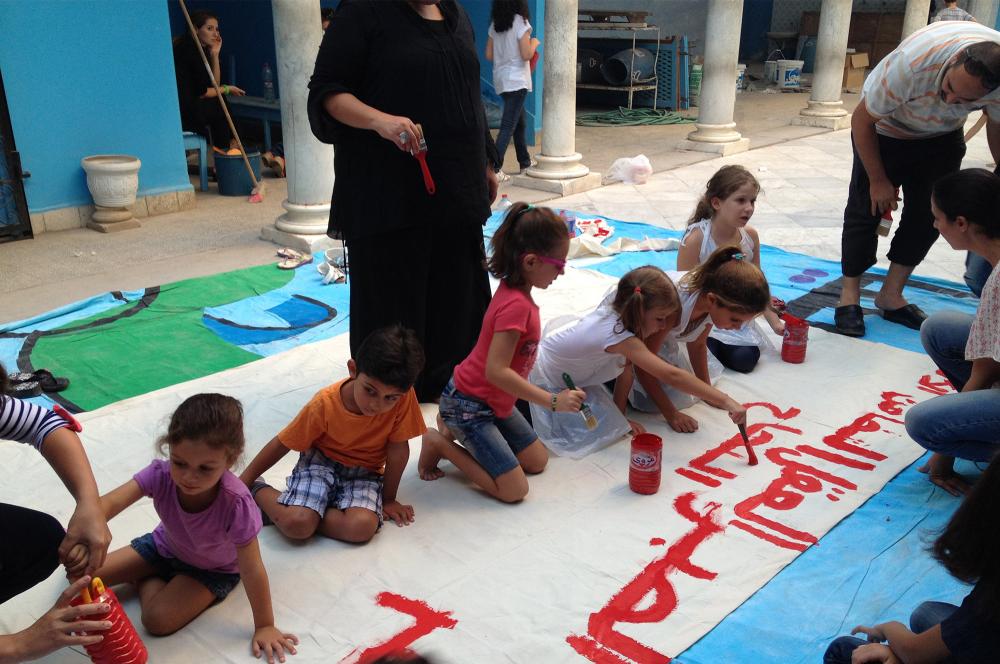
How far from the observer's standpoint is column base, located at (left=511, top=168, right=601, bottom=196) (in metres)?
7.46

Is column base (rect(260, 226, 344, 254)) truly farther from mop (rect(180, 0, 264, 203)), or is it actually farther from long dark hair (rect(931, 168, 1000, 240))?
long dark hair (rect(931, 168, 1000, 240))

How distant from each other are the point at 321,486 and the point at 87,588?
33.5 inches

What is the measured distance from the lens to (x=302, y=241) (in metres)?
5.60

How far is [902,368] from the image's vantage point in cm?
398

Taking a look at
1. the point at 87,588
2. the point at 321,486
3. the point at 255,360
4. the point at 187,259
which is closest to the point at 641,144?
the point at 187,259

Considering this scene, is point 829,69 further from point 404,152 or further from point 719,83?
point 404,152

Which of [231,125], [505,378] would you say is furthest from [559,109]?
[505,378]

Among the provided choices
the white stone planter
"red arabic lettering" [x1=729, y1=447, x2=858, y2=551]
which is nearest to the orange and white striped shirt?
"red arabic lettering" [x1=729, y1=447, x2=858, y2=551]

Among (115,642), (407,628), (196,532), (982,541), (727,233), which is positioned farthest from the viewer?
(727,233)

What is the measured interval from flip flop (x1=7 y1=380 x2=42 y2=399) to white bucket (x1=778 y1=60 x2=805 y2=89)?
14.1 meters

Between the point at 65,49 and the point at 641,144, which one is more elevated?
the point at 65,49

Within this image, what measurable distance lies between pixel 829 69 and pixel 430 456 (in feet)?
31.9

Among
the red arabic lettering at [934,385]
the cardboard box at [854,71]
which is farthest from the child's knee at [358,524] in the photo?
the cardboard box at [854,71]

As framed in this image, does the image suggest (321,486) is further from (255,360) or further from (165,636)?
(255,360)
